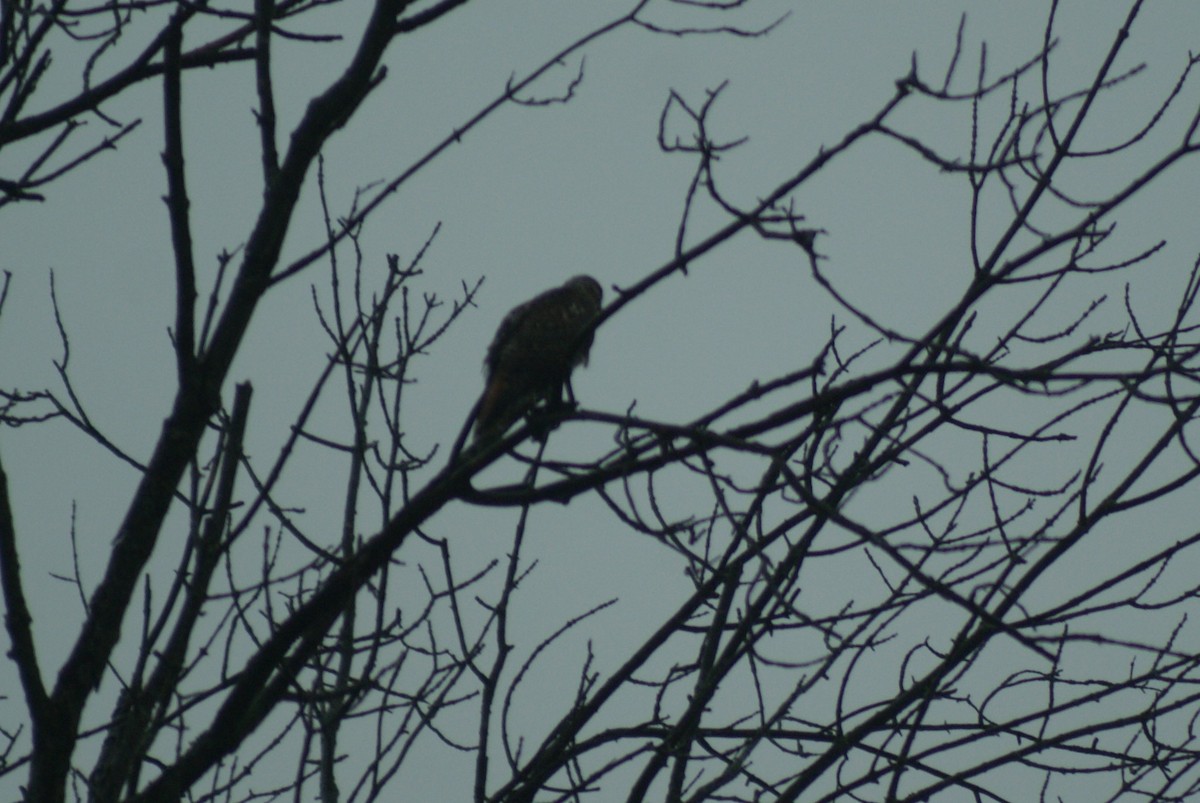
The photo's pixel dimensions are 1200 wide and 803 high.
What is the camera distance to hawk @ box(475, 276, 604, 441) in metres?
4.63

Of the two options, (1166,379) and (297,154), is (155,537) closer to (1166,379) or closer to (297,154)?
(297,154)

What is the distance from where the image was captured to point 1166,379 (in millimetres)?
2527

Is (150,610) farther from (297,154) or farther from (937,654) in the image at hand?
(937,654)

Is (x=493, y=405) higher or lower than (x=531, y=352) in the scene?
lower

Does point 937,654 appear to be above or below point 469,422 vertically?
below

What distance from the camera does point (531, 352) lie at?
16.3 ft

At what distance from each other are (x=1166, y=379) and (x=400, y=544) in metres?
1.53

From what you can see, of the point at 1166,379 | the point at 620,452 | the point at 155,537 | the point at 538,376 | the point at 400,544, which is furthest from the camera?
the point at 538,376

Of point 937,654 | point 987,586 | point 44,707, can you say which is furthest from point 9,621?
point 937,654

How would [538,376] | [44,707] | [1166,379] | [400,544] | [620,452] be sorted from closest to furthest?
[44,707], [400,544], [620,452], [1166,379], [538,376]

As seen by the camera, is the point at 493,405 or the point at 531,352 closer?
the point at 493,405

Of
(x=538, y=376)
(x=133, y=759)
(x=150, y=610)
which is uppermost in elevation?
(x=538, y=376)

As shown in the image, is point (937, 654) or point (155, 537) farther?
point (937, 654)

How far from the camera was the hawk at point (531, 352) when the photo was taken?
182 inches
